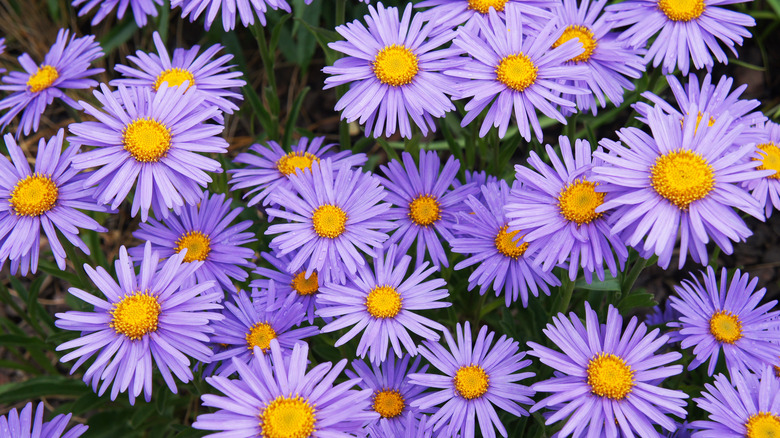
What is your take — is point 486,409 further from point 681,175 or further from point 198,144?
point 198,144

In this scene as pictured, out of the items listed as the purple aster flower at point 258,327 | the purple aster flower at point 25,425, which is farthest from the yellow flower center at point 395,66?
the purple aster flower at point 25,425

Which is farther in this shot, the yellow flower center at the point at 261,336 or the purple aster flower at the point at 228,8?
the purple aster flower at the point at 228,8

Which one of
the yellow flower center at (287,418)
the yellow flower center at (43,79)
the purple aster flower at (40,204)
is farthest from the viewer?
the yellow flower center at (43,79)

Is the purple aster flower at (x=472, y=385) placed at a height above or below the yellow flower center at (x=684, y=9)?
below

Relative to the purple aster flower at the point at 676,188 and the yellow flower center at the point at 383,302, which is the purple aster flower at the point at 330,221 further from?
the purple aster flower at the point at 676,188

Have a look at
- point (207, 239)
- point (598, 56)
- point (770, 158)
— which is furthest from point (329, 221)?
point (770, 158)

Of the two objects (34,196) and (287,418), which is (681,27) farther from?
(34,196)

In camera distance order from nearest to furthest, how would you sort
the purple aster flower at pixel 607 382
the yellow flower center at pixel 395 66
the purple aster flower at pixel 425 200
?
the purple aster flower at pixel 607 382
the yellow flower center at pixel 395 66
the purple aster flower at pixel 425 200
